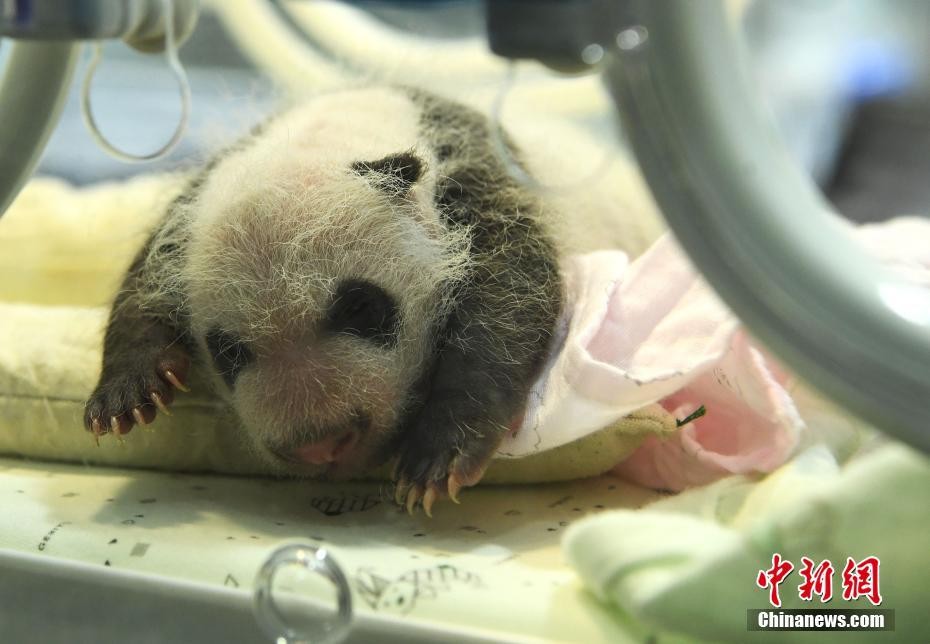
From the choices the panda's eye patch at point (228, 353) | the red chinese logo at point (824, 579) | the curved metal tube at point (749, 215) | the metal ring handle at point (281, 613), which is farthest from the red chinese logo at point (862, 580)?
the panda's eye patch at point (228, 353)

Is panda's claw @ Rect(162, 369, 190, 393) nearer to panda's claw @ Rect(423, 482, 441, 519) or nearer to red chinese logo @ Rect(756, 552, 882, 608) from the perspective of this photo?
panda's claw @ Rect(423, 482, 441, 519)

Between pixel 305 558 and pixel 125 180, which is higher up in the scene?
pixel 125 180

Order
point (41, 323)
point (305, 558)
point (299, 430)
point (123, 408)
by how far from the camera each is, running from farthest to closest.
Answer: point (41, 323) < point (123, 408) < point (299, 430) < point (305, 558)

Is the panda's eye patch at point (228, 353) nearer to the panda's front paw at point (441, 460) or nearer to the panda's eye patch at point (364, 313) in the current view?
the panda's eye patch at point (364, 313)

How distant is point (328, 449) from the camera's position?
1.42 m

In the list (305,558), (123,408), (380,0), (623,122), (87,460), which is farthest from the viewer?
(87,460)

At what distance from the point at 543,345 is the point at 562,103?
379mm

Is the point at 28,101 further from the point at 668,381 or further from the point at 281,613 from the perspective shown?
the point at 668,381

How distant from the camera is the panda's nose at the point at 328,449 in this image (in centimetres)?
Result: 141

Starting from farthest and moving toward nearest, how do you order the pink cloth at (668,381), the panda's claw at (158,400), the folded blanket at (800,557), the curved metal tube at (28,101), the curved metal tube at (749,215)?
the panda's claw at (158,400) → the pink cloth at (668,381) → the curved metal tube at (28,101) → the folded blanket at (800,557) → the curved metal tube at (749,215)

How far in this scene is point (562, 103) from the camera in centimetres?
151

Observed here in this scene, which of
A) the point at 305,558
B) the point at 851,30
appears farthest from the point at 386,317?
the point at 851,30

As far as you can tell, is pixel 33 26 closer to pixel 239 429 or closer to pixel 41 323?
pixel 239 429

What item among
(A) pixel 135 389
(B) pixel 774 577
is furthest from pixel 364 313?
(B) pixel 774 577
